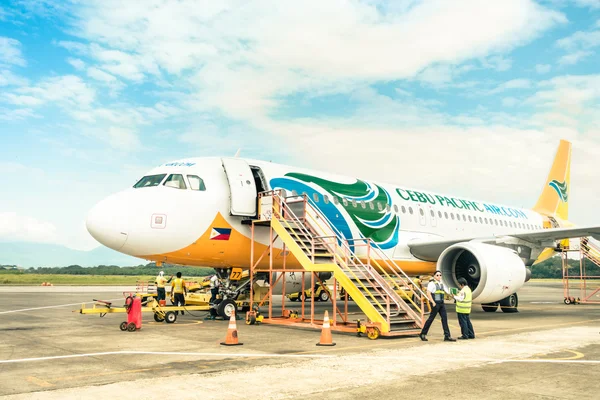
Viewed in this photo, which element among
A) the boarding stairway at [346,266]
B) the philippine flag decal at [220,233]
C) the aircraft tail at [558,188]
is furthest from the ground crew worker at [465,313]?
the aircraft tail at [558,188]

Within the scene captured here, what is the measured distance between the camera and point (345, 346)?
10711mm

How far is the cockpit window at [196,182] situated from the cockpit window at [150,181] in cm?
77

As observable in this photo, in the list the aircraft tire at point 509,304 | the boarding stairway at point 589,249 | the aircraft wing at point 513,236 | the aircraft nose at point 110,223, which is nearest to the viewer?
the aircraft nose at point 110,223

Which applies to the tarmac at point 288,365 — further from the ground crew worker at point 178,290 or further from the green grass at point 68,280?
the green grass at point 68,280

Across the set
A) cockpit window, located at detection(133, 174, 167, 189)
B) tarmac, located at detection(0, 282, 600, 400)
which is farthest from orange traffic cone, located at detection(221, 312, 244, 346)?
cockpit window, located at detection(133, 174, 167, 189)

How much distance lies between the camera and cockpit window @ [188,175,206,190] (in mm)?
15016

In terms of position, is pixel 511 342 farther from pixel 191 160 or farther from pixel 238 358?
pixel 191 160

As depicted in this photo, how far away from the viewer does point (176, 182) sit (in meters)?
15.0

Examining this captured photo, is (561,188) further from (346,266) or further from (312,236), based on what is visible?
(346,266)

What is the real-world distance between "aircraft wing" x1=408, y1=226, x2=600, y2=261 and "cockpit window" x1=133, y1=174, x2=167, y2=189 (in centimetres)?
925

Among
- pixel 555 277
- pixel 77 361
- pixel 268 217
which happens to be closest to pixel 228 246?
pixel 268 217

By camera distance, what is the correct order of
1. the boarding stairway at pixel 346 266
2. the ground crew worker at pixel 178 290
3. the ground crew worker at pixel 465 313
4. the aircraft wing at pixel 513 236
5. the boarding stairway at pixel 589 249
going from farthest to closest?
1. the boarding stairway at pixel 589 249
2. the aircraft wing at pixel 513 236
3. the ground crew worker at pixel 178 290
4. the boarding stairway at pixel 346 266
5. the ground crew worker at pixel 465 313

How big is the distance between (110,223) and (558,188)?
27.0 meters

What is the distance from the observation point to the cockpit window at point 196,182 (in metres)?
15.0
